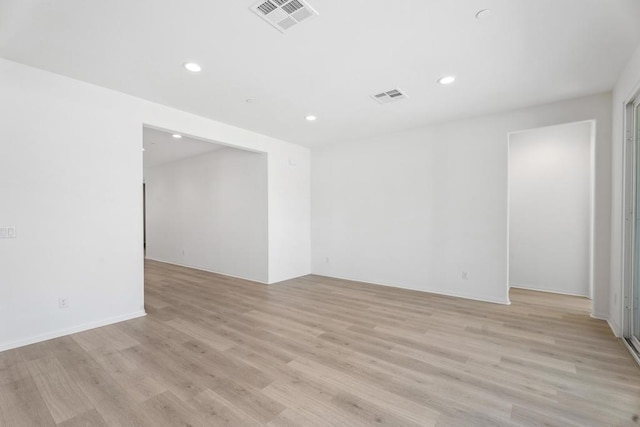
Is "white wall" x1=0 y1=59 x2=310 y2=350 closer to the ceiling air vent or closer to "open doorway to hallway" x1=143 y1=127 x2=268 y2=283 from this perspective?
"open doorway to hallway" x1=143 y1=127 x2=268 y2=283

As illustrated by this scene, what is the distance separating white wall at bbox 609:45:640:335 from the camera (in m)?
2.88

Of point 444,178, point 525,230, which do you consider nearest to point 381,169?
point 444,178

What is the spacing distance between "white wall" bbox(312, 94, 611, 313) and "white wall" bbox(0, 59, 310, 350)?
10.8 feet

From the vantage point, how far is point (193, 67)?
2.88 m

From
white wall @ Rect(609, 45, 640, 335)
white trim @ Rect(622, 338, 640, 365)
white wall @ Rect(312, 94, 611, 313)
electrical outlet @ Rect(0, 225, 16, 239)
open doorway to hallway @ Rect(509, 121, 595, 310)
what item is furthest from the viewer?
open doorway to hallway @ Rect(509, 121, 595, 310)

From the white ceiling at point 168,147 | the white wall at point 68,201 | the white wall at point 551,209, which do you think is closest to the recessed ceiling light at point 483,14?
the white wall at point 551,209

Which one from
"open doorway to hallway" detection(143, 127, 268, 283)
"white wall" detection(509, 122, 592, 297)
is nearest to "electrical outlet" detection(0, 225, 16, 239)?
"open doorway to hallway" detection(143, 127, 268, 283)

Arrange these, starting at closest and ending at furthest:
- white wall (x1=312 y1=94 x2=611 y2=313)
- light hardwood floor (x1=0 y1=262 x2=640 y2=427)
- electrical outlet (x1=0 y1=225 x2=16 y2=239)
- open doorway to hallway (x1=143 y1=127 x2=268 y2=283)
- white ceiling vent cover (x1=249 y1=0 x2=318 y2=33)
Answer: light hardwood floor (x1=0 y1=262 x2=640 y2=427) < white ceiling vent cover (x1=249 y1=0 x2=318 y2=33) < electrical outlet (x1=0 y1=225 x2=16 y2=239) < white wall (x1=312 y1=94 x2=611 y2=313) < open doorway to hallway (x1=143 y1=127 x2=268 y2=283)

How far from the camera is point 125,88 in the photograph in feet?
11.0

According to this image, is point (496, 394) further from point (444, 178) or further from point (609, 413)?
point (444, 178)

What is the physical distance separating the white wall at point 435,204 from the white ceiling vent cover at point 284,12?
3.36 metres

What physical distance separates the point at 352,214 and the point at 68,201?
432 centimetres

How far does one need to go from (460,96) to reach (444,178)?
145 cm

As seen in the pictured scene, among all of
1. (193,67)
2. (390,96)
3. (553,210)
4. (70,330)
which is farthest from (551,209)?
(70,330)
